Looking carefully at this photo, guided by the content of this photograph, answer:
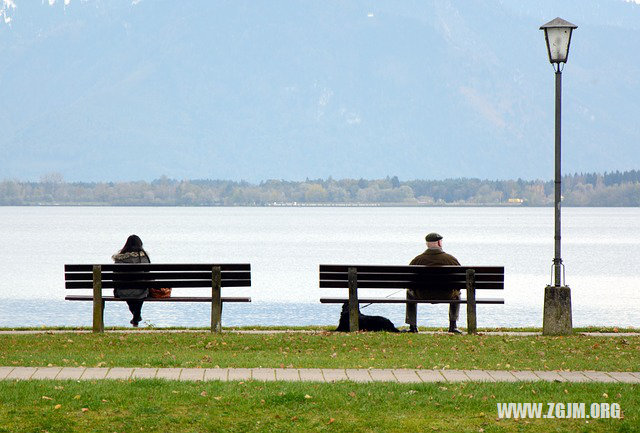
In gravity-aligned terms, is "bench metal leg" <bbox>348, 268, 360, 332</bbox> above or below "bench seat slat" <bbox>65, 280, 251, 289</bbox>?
below

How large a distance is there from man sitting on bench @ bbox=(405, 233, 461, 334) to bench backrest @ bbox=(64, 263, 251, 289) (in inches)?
96.6

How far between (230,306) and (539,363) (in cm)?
2469

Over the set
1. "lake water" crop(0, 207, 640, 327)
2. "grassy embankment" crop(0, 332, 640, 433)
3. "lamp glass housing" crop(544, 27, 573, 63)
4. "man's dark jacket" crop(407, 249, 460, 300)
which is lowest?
"lake water" crop(0, 207, 640, 327)

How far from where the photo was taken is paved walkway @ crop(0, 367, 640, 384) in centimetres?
1013

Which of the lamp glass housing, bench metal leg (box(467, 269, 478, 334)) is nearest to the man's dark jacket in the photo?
bench metal leg (box(467, 269, 478, 334))

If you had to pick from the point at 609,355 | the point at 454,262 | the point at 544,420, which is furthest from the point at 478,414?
the point at 454,262

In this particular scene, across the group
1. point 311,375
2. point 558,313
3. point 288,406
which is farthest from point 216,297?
point 288,406

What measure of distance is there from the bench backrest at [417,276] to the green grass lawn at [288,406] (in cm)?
571

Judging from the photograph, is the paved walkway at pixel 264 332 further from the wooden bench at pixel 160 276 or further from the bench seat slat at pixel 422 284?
the bench seat slat at pixel 422 284

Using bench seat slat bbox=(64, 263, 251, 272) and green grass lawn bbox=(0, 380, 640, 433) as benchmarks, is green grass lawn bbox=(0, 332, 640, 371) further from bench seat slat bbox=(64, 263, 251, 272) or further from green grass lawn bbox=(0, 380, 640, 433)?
green grass lawn bbox=(0, 380, 640, 433)

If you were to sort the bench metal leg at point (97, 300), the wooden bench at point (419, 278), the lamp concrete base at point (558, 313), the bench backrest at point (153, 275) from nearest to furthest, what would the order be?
the lamp concrete base at point (558, 313) → the bench metal leg at point (97, 300) → the wooden bench at point (419, 278) → the bench backrest at point (153, 275)

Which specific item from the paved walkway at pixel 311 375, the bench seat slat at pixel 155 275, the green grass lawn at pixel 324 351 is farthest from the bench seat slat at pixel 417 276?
the paved walkway at pixel 311 375

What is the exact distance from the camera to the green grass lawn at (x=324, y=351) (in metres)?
11.3

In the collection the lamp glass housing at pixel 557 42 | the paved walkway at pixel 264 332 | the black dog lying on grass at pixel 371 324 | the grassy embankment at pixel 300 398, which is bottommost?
the paved walkway at pixel 264 332
